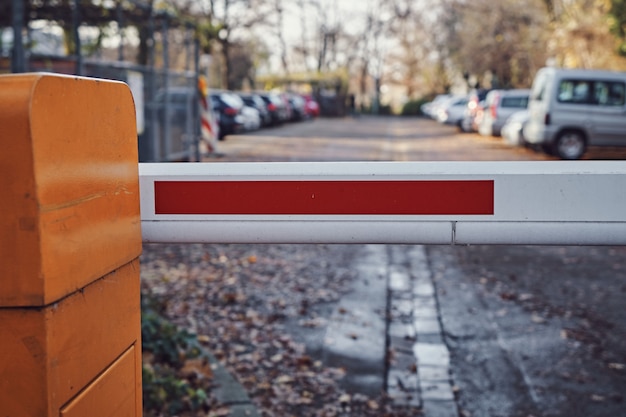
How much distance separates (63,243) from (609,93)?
2082 cm

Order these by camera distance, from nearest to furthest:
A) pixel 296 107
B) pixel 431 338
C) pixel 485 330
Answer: pixel 431 338 → pixel 485 330 → pixel 296 107

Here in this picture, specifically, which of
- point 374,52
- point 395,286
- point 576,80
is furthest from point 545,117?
point 374,52

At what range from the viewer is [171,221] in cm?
206

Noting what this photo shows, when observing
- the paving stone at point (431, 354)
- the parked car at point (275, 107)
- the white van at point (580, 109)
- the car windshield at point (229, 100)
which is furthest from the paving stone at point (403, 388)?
the parked car at point (275, 107)

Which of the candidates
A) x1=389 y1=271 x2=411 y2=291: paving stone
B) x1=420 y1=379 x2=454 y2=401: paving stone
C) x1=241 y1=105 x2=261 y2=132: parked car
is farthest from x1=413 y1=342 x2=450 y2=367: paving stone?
x1=241 y1=105 x2=261 y2=132: parked car

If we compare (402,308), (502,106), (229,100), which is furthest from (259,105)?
(402,308)

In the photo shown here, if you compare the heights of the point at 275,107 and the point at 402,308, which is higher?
the point at 275,107

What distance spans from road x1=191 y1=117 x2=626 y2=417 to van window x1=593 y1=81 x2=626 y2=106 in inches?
447

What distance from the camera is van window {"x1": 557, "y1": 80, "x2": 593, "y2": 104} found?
2069 cm

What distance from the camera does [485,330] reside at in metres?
6.82

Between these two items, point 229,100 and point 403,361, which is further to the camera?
point 229,100

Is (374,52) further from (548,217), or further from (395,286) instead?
(548,217)

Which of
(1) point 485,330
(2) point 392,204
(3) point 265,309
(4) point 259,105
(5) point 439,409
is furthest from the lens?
(4) point 259,105

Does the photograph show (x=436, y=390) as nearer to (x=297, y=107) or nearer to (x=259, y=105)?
(x=259, y=105)
